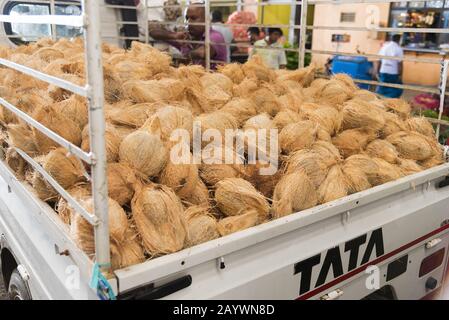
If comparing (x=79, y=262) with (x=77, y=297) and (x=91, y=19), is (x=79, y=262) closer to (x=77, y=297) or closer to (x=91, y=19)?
(x=77, y=297)

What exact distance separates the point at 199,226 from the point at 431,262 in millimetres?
1507

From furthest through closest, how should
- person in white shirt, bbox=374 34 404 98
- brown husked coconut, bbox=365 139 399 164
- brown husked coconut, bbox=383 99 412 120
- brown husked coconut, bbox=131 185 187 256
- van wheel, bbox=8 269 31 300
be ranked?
1. person in white shirt, bbox=374 34 404 98
2. brown husked coconut, bbox=383 99 412 120
3. brown husked coconut, bbox=365 139 399 164
4. van wheel, bbox=8 269 31 300
5. brown husked coconut, bbox=131 185 187 256

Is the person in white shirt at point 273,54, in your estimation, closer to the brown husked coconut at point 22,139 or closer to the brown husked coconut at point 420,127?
the brown husked coconut at point 420,127

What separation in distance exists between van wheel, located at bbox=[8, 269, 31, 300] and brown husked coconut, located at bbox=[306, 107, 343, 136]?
5.90ft

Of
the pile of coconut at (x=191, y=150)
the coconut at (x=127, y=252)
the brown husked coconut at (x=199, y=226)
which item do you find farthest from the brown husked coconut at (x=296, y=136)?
the coconut at (x=127, y=252)

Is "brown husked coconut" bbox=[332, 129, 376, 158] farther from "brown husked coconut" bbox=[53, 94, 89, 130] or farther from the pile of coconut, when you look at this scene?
"brown husked coconut" bbox=[53, 94, 89, 130]

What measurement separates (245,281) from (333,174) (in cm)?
81

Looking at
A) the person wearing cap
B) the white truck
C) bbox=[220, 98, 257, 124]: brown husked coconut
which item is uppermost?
the person wearing cap

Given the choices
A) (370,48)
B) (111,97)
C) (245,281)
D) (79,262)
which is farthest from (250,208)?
(370,48)

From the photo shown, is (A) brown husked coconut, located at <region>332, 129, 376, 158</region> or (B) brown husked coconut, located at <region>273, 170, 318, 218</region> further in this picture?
(A) brown husked coconut, located at <region>332, 129, 376, 158</region>

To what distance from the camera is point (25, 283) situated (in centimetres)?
202

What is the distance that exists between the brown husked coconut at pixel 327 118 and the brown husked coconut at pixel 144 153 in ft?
3.51

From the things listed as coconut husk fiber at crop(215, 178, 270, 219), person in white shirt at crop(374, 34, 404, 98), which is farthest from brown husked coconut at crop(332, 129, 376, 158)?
person in white shirt at crop(374, 34, 404, 98)

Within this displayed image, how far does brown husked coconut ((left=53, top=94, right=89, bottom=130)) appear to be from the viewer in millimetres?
2344
